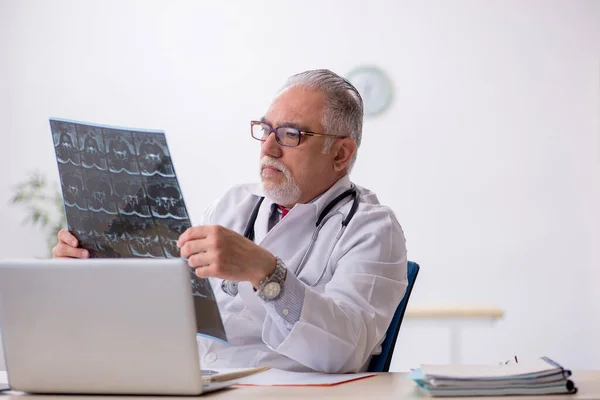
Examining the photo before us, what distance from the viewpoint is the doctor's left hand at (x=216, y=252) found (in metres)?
1.17

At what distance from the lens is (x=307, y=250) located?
1792mm

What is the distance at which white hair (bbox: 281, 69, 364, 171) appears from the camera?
1893 mm

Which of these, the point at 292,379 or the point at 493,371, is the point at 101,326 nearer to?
the point at 292,379

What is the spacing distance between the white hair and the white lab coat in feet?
0.43

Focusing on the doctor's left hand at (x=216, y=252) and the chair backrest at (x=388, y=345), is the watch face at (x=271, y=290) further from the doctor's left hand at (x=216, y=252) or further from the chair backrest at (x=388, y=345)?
the chair backrest at (x=388, y=345)

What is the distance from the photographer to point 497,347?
452cm

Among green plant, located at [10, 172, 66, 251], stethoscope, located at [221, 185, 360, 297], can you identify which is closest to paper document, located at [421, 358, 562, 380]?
stethoscope, located at [221, 185, 360, 297]

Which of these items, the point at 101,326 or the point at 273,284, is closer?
the point at 101,326

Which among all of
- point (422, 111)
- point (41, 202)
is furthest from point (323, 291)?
point (41, 202)

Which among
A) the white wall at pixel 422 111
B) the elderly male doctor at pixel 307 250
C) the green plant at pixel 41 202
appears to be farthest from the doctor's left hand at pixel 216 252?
the green plant at pixel 41 202

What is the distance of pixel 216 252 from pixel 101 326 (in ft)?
0.71

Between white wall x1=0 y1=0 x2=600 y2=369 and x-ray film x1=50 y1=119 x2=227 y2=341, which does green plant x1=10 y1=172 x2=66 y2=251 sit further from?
x-ray film x1=50 y1=119 x2=227 y2=341

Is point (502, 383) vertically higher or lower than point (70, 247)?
lower

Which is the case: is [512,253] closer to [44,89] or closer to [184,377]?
[44,89]
